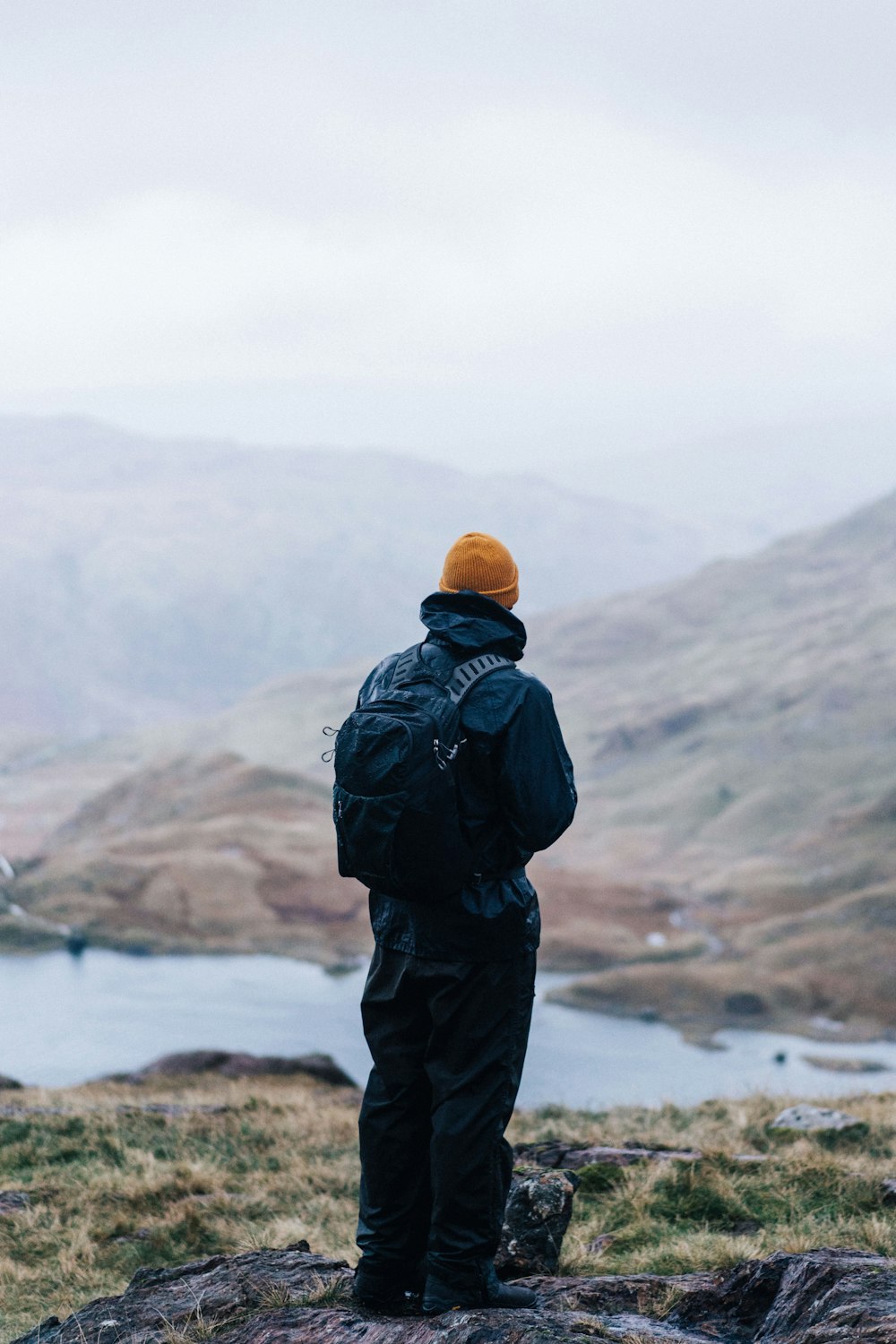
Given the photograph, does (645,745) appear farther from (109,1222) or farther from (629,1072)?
(109,1222)

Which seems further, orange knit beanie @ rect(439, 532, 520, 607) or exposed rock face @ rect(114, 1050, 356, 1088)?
exposed rock face @ rect(114, 1050, 356, 1088)

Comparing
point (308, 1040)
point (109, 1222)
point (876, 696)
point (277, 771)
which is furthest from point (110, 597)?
point (109, 1222)

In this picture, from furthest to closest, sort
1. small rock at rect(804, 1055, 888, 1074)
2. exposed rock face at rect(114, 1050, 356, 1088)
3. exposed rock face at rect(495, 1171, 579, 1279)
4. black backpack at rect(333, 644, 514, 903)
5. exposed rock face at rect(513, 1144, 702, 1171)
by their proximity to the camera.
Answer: small rock at rect(804, 1055, 888, 1074) < exposed rock face at rect(114, 1050, 356, 1088) < exposed rock face at rect(513, 1144, 702, 1171) < exposed rock face at rect(495, 1171, 579, 1279) < black backpack at rect(333, 644, 514, 903)

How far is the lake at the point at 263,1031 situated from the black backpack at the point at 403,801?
3348cm

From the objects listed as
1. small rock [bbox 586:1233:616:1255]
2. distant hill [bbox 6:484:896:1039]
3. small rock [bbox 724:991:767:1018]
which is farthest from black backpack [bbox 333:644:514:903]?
small rock [bbox 724:991:767:1018]

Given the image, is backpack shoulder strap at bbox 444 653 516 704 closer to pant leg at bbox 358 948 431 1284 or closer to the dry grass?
pant leg at bbox 358 948 431 1284

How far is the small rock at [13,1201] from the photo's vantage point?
838 centimetres

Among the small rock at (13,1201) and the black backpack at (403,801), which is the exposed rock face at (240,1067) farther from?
the black backpack at (403,801)

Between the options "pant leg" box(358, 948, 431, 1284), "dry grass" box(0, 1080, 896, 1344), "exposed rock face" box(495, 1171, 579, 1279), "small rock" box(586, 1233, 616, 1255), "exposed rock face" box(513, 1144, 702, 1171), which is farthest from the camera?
"exposed rock face" box(513, 1144, 702, 1171)

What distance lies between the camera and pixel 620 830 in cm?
7769

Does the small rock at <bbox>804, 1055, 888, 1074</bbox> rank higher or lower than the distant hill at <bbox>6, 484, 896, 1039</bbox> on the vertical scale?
lower

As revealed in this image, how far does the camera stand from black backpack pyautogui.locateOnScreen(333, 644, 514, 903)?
4434 mm

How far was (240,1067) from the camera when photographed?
64.5 ft

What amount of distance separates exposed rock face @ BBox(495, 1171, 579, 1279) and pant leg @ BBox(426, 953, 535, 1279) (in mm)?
1555
